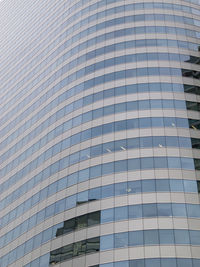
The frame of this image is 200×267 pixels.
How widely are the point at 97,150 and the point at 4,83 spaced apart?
133 ft

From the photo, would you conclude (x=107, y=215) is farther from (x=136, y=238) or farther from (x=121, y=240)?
(x=136, y=238)

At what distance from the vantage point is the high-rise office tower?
4769cm

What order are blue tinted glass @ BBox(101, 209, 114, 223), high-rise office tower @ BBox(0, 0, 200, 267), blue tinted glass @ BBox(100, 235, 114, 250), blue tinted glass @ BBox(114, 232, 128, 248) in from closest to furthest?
blue tinted glass @ BBox(114, 232, 128, 248) → blue tinted glass @ BBox(100, 235, 114, 250) → high-rise office tower @ BBox(0, 0, 200, 267) → blue tinted glass @ BBox(101, 209, 114, 223)

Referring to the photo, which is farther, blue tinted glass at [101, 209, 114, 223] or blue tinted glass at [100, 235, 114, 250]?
blue tinted glass at [101, 209, 114, 223]

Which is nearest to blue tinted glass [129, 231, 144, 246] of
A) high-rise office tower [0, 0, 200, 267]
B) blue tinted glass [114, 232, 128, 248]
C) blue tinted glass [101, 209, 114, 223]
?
high-rise office tower [0, 0, 200, 267]

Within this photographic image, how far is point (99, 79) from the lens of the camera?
6116 cm

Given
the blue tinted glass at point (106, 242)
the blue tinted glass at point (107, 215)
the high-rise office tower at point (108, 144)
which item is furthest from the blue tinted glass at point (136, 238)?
the blue tinted glass at point (107, 215)

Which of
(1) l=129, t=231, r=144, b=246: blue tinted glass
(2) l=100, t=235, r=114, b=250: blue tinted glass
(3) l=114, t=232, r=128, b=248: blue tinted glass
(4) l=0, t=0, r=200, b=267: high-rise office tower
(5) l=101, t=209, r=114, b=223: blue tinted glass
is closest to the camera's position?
(1) l=129, t=231, r=144, b=246: blue tinted glass

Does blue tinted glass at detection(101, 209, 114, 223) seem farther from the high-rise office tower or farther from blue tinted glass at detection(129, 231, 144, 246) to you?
blue tinted glass at detection(129, 231, 144, 246)

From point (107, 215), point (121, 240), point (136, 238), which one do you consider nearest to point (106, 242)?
point (121, 240)

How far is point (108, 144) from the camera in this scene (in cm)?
5447

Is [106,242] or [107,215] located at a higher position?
[107,215]

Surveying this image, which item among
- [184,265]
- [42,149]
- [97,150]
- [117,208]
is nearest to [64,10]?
[42,149]

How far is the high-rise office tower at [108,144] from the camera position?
47.7m
